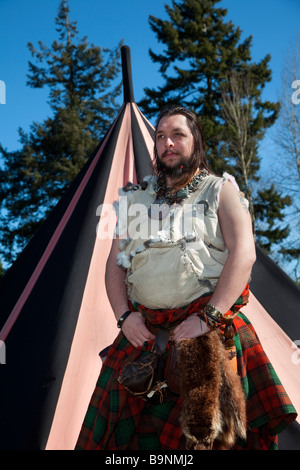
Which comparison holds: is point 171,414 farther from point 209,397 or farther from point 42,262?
point 42,262

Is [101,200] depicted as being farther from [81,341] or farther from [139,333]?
[139,333]

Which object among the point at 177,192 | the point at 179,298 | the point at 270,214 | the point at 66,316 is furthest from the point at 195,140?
the point at 270,214

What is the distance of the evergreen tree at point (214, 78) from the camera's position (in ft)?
49.2

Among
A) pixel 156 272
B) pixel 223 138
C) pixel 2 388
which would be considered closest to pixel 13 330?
pixel 2 388

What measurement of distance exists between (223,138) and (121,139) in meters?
11.8

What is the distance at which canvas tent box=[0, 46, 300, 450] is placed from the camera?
2326 millimetres

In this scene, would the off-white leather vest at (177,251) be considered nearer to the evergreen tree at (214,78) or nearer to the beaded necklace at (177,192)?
the beaded necklace at (177,192)

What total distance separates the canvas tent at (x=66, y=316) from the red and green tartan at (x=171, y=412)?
60 cm

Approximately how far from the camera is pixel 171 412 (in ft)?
5.41

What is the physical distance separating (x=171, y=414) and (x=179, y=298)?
0.43 meters

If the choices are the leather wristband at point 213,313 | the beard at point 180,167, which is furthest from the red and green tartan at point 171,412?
the beard at point 180,167

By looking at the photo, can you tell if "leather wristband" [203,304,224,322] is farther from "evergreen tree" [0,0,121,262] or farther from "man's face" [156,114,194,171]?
"evergreen tree" [0,0,121,262]
